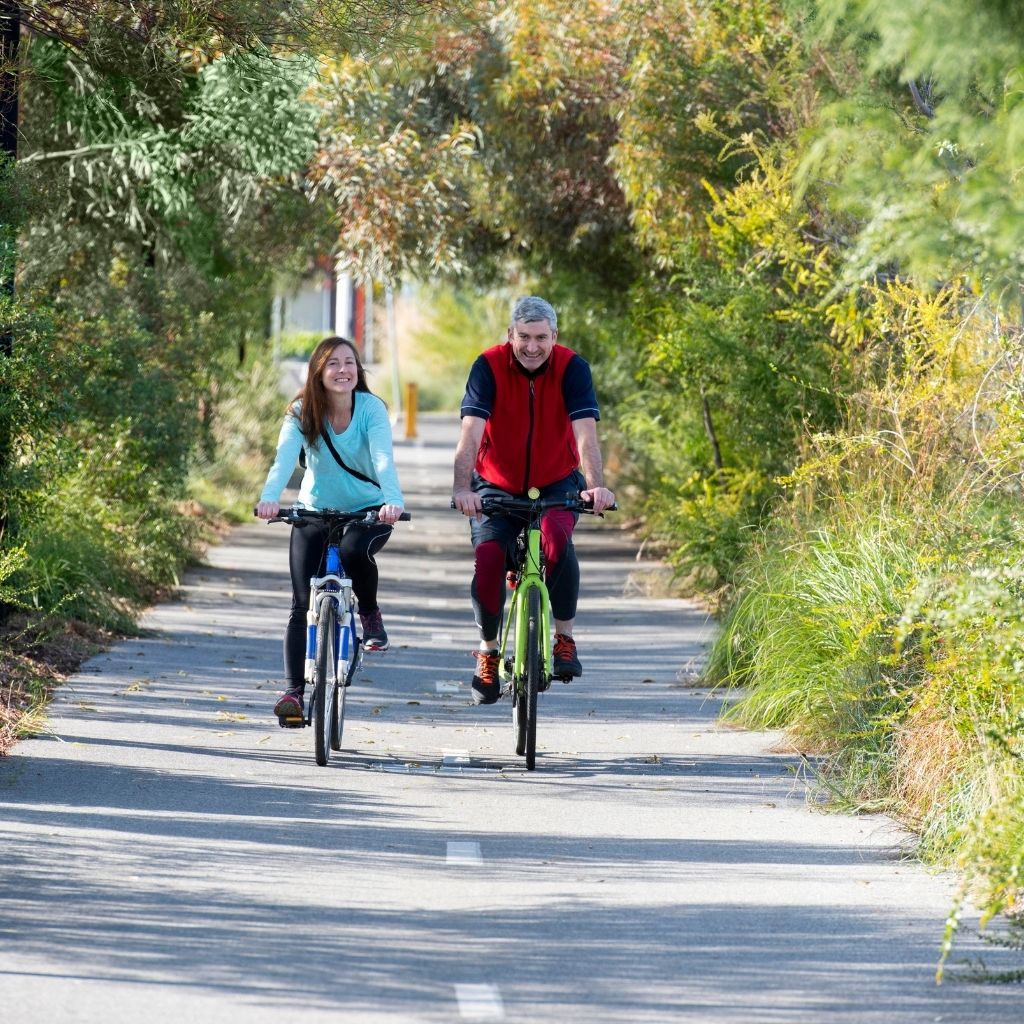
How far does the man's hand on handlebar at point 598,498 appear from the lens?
870cm

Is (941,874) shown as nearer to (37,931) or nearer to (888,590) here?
(888,590)

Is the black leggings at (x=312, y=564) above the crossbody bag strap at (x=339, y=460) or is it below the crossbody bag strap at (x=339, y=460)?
below

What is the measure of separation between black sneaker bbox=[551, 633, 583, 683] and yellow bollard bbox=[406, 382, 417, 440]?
Result: 32.7 meters

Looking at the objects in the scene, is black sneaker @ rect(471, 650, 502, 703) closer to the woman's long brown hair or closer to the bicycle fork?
the bicycle fork

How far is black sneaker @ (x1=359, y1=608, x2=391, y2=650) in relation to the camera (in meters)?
9.12

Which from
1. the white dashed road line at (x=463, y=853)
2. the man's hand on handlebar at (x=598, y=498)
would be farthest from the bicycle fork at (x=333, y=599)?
the white dashed road line at (x=463, y=853)

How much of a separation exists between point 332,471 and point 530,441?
930mm

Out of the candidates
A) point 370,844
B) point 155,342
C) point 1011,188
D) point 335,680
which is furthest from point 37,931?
point 155,342

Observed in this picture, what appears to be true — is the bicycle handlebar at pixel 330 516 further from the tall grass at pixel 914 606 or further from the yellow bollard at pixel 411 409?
the yellow bollard at pixel 411 409

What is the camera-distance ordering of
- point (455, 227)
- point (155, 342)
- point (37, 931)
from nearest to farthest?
point (37, 931)
point (155, 342)
point (455, 227)

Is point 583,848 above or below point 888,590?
below

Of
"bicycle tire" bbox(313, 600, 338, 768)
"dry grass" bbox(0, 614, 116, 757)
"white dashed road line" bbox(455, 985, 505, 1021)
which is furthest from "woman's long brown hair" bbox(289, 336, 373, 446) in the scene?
"white dashed road line" bbox(455, 985, 505, 1021)

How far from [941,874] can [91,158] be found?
36.6ft

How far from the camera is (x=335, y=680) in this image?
870 centimetres
